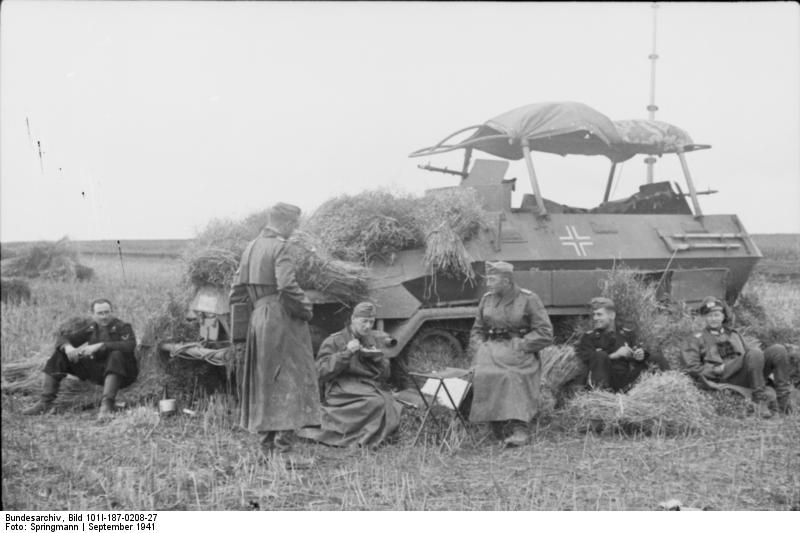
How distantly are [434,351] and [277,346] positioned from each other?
2287mm

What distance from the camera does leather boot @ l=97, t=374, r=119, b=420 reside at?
7410 millimetres

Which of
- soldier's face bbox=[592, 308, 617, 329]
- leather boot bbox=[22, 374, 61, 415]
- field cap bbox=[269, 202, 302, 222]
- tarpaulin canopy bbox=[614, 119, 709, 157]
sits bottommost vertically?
leather boot bbox=[22, 374, 61, 415]

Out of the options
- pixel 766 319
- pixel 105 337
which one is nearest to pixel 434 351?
pixel 105 337

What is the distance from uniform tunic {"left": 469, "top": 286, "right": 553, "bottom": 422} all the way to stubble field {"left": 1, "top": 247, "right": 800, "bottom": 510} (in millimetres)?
264

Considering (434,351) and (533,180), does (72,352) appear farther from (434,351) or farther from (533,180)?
(533,180)

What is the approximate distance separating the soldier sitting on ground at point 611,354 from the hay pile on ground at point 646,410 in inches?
11.8

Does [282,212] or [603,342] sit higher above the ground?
[282,212]

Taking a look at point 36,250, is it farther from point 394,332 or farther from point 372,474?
point 372,474

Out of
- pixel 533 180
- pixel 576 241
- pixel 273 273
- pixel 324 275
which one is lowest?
pixel 324 275

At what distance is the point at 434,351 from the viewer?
7.78 metres

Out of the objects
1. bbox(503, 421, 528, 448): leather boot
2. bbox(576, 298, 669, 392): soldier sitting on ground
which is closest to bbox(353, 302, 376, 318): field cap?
bbox(503, 421, 528, 448): leather boot

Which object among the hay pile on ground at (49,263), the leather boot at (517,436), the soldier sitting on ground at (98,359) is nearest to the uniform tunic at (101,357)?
the soldier sitting on ground at (98,359)

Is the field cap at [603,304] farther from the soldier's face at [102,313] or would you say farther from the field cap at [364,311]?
the soldier's face at [102,313]

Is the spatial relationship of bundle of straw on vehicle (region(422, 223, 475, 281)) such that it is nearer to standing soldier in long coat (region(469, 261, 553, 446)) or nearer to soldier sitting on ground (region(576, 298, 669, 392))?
standing soldier in long coat (region(469, 261, 553, 446))
